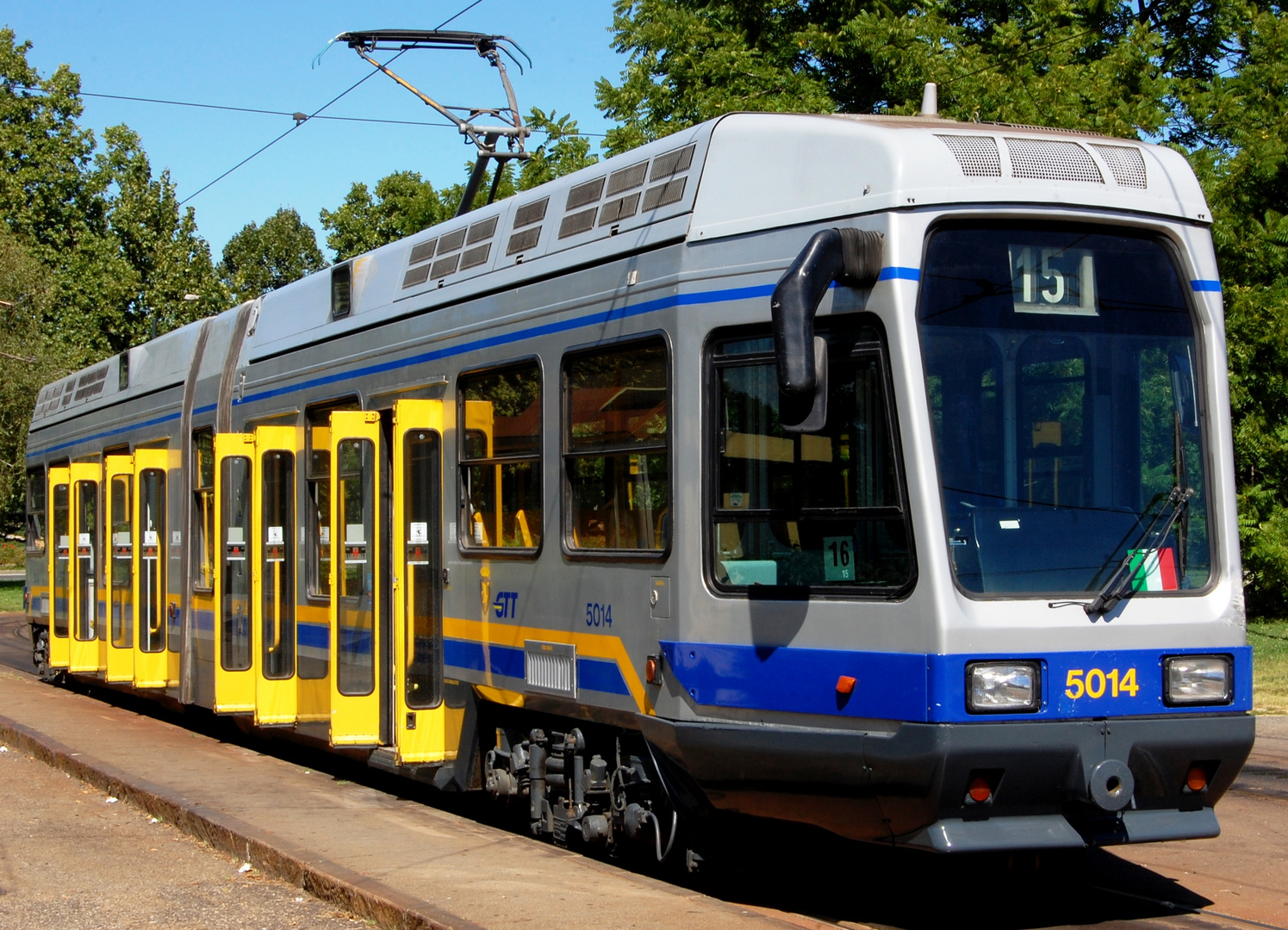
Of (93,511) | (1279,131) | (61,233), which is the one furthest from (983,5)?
(61,233)

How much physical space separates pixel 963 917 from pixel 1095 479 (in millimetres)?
2010

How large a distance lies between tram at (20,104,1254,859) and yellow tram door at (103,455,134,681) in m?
7.33

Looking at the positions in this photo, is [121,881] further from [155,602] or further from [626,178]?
[155,602]

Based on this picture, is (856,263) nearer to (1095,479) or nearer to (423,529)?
(1095,479)

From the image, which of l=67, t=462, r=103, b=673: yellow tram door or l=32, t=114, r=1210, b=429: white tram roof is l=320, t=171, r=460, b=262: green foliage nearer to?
l=67, t=462, r=103, b=673: yellow tram door

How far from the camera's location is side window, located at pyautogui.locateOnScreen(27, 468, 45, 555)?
18.8 metres

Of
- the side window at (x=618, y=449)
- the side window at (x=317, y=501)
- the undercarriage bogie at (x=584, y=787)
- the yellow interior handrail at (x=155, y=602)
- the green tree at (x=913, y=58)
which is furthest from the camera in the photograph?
the green tree at (x=913, y=58)

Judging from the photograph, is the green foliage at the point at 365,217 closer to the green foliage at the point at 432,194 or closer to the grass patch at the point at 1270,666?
the green foliage at the point at 432,194

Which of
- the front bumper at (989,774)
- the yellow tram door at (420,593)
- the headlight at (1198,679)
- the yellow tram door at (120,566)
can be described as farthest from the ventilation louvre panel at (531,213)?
the yellow tram door at (120,566)

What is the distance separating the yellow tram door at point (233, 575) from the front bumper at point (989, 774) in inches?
242

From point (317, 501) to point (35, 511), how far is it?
9.57 meters

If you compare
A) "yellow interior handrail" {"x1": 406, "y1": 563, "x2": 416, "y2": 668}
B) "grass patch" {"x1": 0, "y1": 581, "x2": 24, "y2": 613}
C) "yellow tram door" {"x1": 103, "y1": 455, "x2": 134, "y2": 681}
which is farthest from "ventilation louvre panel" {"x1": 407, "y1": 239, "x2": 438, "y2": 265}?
"grass patch" {"x1": 0, "y1": 581, "x2": 24, "y2": 613}

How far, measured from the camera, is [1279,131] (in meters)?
20.0

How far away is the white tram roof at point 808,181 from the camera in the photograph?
6375 millimetres
